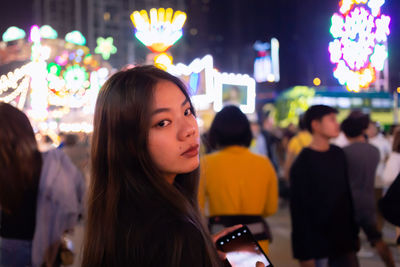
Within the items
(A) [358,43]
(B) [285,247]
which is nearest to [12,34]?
(B) [285,247]

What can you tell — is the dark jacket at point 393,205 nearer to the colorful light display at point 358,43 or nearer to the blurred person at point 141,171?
the blurred person at point 141,171

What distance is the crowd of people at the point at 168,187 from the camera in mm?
1360

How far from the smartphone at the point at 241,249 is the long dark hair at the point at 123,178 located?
0.37 metres

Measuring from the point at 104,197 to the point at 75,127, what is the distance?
27.2 m

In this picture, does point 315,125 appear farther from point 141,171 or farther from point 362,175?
point 141,171

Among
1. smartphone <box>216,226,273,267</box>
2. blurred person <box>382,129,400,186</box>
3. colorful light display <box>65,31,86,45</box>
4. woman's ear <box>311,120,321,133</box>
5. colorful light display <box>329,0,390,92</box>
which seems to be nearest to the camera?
smartphone <box>216,226,273,267</box>

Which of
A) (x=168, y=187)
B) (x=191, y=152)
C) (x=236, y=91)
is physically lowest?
(x=168, y=187)

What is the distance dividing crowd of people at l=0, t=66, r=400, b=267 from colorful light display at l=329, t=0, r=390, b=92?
2.47 feet

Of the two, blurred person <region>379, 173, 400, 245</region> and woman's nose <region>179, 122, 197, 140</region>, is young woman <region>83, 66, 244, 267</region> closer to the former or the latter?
woman's nose <region>179, 122, 197, 140</region>

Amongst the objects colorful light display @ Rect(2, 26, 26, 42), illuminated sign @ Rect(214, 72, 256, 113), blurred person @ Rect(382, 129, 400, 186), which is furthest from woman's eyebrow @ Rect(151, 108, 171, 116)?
colorful light display @ Rect(2, 26, 26, 42)

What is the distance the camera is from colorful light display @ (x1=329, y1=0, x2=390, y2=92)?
4141 millimetres

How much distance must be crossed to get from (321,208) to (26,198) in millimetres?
2447

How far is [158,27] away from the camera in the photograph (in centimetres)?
1239

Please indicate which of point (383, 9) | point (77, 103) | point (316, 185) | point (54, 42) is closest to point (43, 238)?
point (316, 185)
